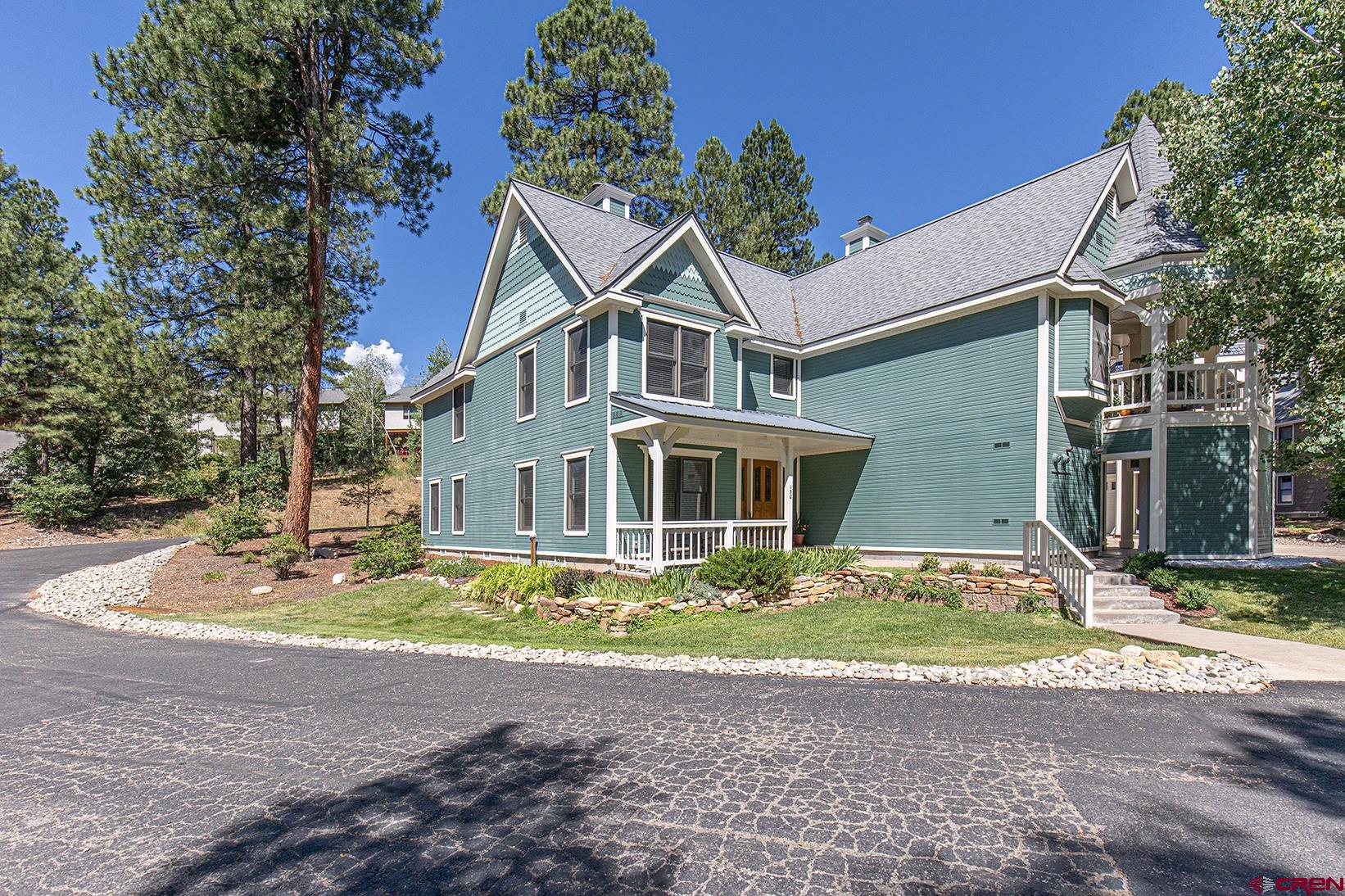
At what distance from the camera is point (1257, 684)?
634 cm

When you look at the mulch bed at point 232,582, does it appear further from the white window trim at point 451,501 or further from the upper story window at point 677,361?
the upper story window at point 677,361

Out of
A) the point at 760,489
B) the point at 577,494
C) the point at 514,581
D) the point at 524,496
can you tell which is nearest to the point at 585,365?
the point at 577,494

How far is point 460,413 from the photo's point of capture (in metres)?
20.5

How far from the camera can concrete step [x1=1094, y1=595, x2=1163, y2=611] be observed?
33.6 feet

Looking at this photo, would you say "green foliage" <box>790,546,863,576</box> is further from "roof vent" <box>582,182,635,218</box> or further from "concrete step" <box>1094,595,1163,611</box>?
"roof vent" <box>582,182,635,218</box>

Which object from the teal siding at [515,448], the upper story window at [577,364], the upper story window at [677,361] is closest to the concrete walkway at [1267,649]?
the upper story window at [677,361]

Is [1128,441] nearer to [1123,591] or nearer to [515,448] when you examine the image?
[1123,591]

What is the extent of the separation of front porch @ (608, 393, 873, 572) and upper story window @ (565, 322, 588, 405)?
1.46 meters

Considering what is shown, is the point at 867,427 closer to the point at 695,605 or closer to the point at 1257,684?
the point at 695,605

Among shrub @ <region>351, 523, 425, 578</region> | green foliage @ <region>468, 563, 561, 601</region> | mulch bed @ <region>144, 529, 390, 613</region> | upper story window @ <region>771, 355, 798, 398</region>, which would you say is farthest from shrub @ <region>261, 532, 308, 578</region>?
upper story window @ <region>771, 355, 798, 398</region>

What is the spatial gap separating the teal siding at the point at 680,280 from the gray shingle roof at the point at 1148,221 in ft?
29.8

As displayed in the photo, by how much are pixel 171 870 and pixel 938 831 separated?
412cm

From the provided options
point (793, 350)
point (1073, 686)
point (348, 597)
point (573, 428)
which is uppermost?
point (793, 350)

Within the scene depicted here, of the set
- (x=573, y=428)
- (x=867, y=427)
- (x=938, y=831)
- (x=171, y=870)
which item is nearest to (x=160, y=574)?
(x=573, y=428)
